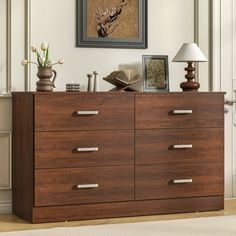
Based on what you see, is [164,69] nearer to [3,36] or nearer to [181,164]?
[181,164]

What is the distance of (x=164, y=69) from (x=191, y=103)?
1.72 feet

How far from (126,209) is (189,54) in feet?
4.00

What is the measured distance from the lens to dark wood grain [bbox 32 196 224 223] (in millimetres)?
4750

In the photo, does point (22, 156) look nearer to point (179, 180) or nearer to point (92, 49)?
point (92, 49)

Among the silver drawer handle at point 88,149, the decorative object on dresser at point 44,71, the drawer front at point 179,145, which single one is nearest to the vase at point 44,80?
the decorative object on dresser at point 44,71

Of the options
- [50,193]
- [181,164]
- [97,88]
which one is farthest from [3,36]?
[181,164]

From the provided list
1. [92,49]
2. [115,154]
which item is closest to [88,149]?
[115,154]

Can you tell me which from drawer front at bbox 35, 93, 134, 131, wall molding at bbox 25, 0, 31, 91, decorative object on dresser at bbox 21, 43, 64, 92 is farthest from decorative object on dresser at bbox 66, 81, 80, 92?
wall molding at bbox 25, 0, 31, 91

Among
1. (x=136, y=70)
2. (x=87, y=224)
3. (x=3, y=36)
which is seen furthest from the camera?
(x=136, y=70)

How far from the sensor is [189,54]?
17.3 feet

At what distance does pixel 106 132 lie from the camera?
4883mm

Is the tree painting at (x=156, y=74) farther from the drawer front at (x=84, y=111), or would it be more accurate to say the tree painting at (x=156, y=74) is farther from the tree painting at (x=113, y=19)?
the drawer front at (x=84, y=111)

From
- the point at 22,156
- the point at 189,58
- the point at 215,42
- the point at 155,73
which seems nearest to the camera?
the point at 22,156

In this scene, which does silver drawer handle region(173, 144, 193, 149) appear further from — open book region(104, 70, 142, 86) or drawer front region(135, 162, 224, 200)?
open book region(104, 70, 142, 86)
